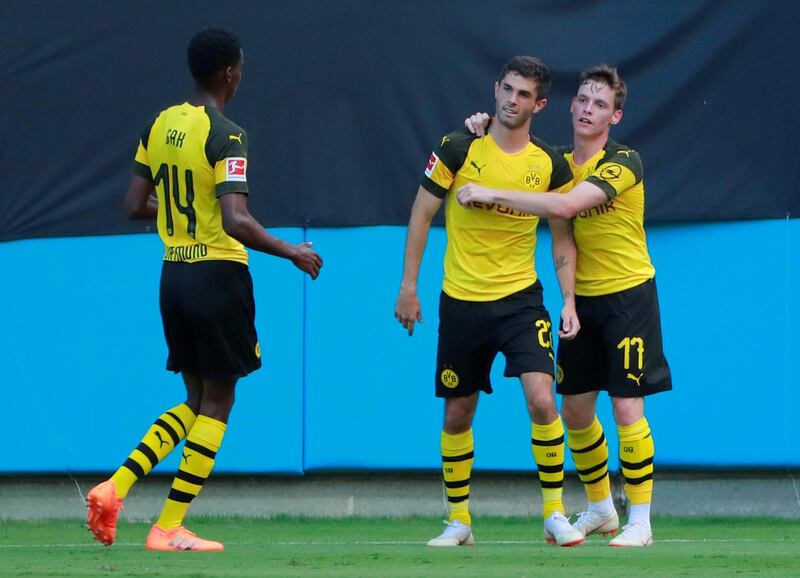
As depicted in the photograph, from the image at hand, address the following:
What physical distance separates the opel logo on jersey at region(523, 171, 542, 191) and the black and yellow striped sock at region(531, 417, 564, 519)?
3.14ft

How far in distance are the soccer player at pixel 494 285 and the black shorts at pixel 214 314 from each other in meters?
0.71

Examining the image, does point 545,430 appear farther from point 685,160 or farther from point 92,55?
point 92,55

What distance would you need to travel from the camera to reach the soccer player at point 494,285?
607 cm

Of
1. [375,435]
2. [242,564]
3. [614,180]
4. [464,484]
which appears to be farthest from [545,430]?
[375,435]

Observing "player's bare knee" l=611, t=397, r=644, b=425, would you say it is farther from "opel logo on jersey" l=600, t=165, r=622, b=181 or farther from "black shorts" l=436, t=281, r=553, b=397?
"opel logo on jersey" l=600, t=165, r=622, b=181

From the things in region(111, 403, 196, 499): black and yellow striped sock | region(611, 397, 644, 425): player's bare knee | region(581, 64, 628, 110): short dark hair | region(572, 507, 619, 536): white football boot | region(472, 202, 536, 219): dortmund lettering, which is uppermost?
region(581, 64, 628, 110): short dark hair

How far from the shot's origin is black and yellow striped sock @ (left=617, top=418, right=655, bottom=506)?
6176 millimetres

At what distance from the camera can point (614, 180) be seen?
610 cm

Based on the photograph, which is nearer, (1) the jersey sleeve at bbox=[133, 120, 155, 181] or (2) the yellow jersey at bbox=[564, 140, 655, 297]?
(1) the jersey sleeve at bbox=[133, 120, 155, 181]

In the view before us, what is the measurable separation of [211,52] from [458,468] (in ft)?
6.55

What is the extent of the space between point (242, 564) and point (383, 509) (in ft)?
9.87

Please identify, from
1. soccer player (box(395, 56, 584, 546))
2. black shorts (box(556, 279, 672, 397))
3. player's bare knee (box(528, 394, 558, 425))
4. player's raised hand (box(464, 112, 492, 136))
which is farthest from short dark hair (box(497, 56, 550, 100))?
player's bare knee (box(528, 394, 558, 425))

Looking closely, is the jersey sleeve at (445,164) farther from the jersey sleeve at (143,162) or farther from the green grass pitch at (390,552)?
the green grass pitch at (390,552)

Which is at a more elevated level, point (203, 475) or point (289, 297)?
point (289, 297)
